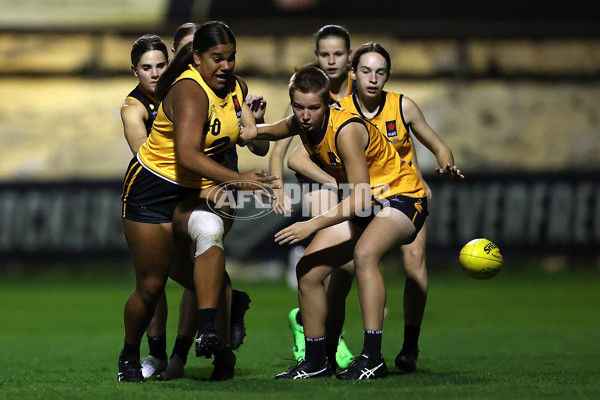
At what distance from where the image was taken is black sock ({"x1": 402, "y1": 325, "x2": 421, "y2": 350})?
6.34m

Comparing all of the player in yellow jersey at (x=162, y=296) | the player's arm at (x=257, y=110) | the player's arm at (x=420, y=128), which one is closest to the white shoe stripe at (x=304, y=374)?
the player in yellow jersey at (x=162, y=296)

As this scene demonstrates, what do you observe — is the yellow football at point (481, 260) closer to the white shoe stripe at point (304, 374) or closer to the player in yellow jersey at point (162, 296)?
the white shoe stripe at point (304, 374)

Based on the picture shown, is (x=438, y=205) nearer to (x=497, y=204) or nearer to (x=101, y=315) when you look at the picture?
(x=497, y=204)

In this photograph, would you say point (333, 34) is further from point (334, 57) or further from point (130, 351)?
point (130, 351)

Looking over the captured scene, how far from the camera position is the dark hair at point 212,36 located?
5488 mm

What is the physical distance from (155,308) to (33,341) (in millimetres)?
3216

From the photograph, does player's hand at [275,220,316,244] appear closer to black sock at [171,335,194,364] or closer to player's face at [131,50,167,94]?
black sock at [171,335,194,364]

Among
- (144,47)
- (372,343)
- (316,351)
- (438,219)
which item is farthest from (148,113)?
(438,219)

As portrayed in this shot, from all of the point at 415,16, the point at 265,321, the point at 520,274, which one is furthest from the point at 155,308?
the point at 415,16

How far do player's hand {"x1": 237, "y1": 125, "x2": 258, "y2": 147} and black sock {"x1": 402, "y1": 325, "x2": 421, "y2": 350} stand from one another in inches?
61.5

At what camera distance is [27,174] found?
18.6 meters

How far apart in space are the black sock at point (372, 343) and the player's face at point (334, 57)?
77.3 inches

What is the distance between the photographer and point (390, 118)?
638cm

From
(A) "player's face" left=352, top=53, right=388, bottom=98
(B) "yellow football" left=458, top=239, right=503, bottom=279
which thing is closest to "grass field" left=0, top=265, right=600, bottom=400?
(B) "yellow football" left=458, top=239, right=503, bottom=279
